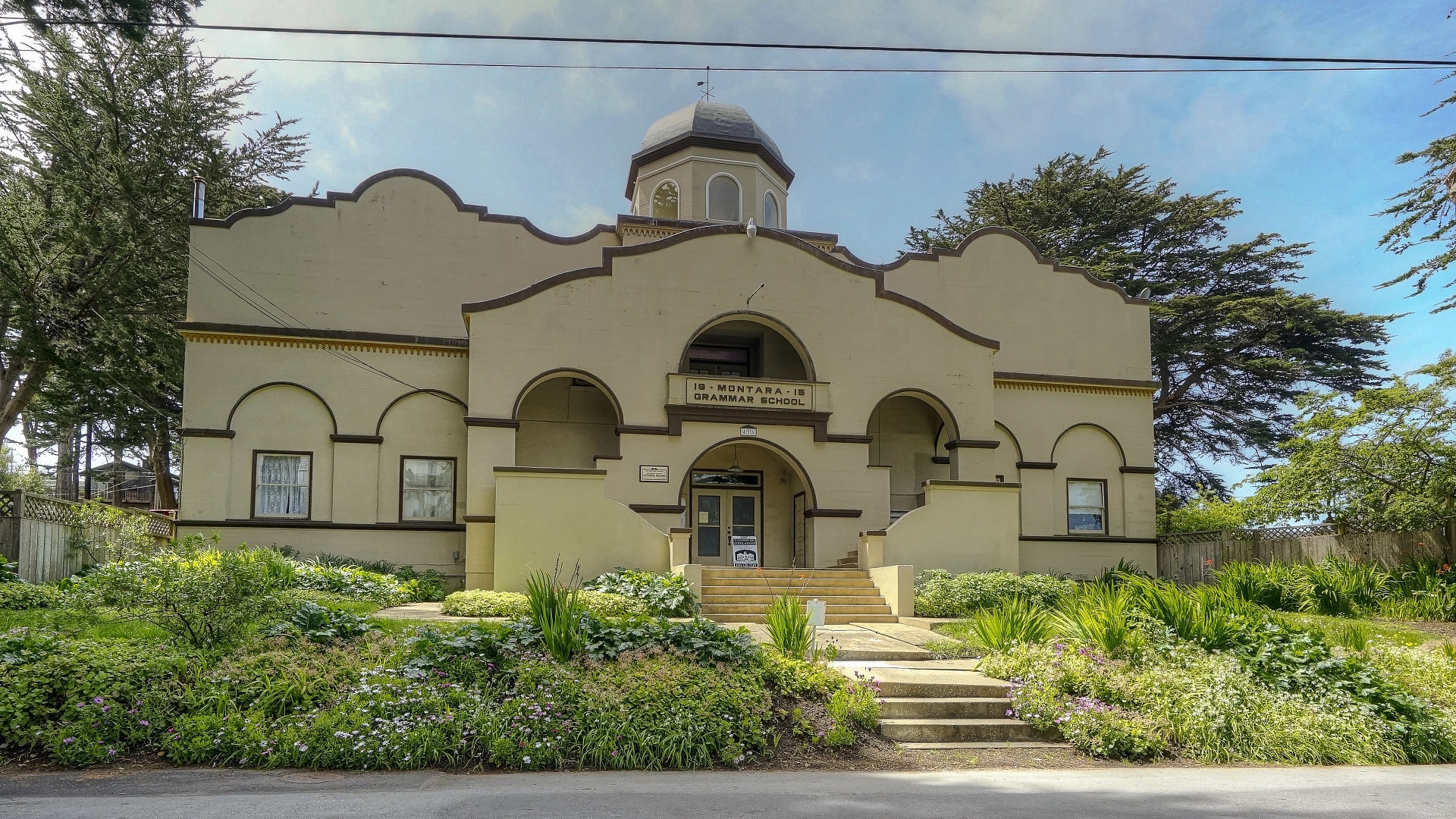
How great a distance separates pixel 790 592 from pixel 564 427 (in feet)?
23.1

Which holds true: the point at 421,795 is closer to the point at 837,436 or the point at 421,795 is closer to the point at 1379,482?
the point at 837,436

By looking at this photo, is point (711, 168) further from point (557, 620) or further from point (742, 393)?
point (557, 620)

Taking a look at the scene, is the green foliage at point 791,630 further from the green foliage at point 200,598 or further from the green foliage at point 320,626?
the green foliage at point 200,598

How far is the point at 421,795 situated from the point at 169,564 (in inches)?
195

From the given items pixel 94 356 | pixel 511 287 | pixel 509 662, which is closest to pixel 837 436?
pixel 511 287

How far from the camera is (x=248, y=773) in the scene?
8148mm

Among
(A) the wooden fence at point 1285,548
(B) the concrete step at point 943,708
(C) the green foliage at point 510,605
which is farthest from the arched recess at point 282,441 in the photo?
(A) the wooden fence at point 1285,548

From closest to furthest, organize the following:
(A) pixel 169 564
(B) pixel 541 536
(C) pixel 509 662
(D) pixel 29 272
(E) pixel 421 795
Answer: (E) pixel 421 795 → (C) pixel 509 662 → (A) pixel 169 564 → (B) pixel 541 536 → (D) pixel 29 272

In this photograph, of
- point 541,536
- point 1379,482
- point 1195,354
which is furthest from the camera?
point 1195,354

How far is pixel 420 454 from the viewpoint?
22.8m

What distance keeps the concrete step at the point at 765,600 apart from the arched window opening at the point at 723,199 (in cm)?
1229

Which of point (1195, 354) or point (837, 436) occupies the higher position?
point (1195, 354)

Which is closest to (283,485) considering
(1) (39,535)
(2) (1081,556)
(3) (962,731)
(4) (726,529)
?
(1) (39,535)

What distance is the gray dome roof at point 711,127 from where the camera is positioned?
28359mm
